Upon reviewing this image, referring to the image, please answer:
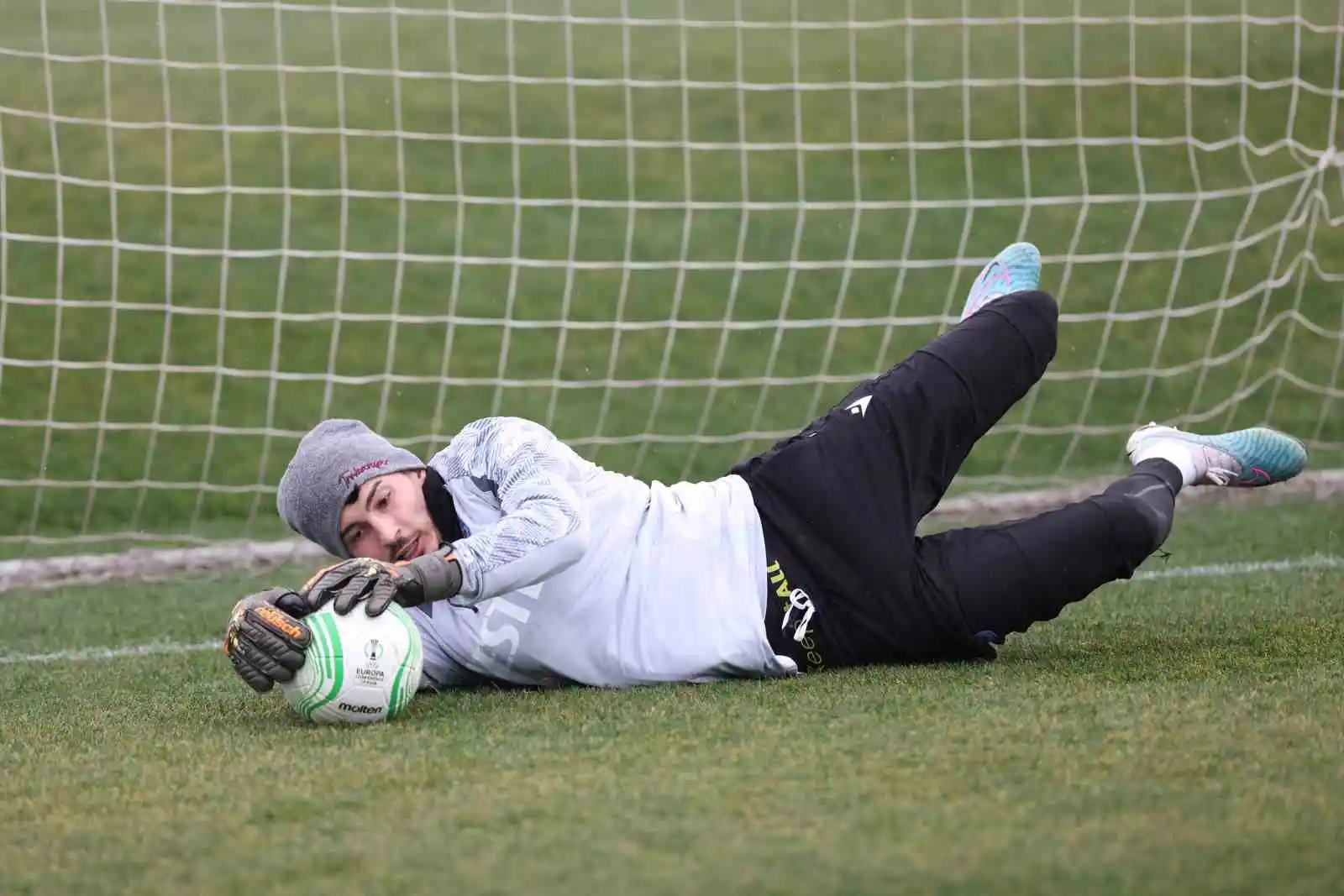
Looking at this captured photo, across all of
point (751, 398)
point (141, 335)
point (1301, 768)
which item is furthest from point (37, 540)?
point (1301, 768)

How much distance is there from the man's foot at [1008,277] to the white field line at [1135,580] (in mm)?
1294

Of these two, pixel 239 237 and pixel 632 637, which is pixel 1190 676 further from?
pixel 239 237

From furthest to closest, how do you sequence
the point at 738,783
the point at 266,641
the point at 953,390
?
1. the point at 953,390
2. the point at 266,641
3. the point at 738,783

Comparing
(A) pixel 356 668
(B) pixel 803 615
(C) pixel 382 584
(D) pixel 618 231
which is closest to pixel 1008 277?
(B) pixel 803 615

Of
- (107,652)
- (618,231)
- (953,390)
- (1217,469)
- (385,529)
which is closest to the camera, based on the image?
(385,529)

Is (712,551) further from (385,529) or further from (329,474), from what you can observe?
(329,474)

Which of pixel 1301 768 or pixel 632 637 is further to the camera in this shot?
pixel 632 637

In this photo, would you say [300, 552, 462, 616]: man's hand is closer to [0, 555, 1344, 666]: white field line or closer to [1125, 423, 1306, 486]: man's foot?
[0, 555, 1344, 666]: white field line

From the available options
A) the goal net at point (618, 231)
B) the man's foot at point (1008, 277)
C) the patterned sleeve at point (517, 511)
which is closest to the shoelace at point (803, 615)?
the patterned sleeve at point (517, 511)

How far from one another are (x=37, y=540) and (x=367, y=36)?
800 centimetres

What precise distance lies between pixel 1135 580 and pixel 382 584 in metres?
2.80

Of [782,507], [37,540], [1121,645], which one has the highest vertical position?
[782,507]

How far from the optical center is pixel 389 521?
3.98 meters

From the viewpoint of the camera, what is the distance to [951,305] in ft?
34.0
